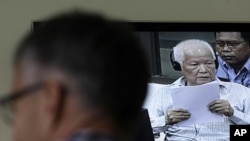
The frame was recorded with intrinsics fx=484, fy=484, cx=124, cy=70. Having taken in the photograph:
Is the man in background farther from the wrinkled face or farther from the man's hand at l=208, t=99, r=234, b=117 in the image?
the wrinkled face

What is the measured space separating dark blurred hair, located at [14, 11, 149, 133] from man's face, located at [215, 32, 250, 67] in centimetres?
195

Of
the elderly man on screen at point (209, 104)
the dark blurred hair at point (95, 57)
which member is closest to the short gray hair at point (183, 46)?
the elderly man on screen at point (209, 104)

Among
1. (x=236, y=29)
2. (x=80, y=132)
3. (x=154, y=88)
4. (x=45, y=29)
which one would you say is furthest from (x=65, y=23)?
(x=236, y=29)

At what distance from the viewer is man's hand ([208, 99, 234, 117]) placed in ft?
8.17

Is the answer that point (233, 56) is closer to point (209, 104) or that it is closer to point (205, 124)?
point (209, 104)

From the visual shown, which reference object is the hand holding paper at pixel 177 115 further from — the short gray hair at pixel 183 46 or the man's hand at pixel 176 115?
the short gray hair at pixel 183 46

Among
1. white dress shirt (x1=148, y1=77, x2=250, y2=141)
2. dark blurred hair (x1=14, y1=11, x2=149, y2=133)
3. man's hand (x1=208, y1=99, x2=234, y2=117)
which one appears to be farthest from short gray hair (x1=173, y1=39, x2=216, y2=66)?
dark blurred hair (x1=14, y1=11, x2=149, y2=133)

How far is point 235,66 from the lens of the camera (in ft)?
8.21

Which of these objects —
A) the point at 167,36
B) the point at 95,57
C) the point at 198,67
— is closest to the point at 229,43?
the point at 198,67

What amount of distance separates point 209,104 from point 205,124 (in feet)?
0.34

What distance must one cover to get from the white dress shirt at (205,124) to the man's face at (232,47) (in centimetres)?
13

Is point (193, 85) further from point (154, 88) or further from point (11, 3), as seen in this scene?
point (11, 3)

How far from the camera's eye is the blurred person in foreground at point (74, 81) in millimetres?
562

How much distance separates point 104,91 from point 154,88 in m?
1.89
